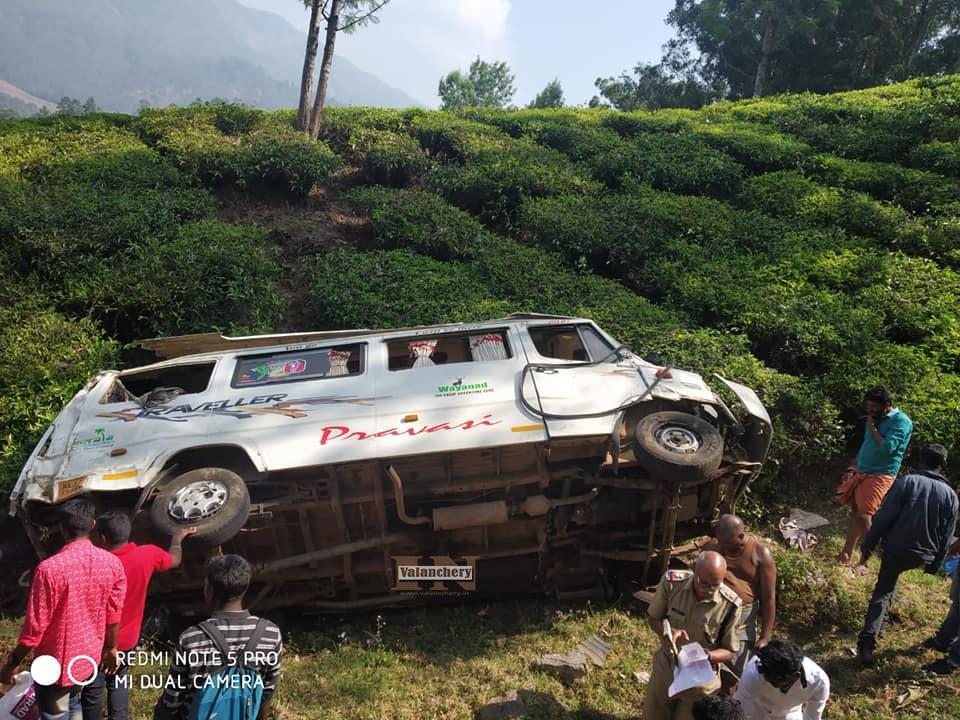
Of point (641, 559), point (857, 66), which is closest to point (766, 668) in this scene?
point (641, 559)

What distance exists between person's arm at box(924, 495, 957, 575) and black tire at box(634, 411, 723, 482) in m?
1.70

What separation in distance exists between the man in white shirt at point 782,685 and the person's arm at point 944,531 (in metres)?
2.05

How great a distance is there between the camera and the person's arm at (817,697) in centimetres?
356

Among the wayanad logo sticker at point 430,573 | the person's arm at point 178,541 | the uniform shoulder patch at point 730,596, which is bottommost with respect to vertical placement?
Result: the wayanad logo sticker at point 430,573

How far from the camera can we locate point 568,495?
562 cm

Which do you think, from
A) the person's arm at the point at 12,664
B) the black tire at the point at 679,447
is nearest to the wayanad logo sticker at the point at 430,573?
the black tire at the point at 679,447

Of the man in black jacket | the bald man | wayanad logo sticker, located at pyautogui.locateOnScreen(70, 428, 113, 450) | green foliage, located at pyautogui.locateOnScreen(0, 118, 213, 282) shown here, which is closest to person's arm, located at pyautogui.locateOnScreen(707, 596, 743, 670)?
the bald man

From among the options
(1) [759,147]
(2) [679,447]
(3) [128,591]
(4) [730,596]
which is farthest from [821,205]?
(3) [128,591]

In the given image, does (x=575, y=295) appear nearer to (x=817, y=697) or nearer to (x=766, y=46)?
(x=817, y=697)

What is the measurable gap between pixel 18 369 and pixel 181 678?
241 inches

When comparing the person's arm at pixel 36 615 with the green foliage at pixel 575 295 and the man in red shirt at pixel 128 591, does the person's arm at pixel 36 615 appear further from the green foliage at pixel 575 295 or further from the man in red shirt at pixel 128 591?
the green foliage at pixel 575 295

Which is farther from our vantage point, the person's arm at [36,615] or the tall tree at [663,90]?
the tall tree at [663,90]

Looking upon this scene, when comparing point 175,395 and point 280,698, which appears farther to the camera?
point 175,395

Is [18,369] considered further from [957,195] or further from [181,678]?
[957,195]
